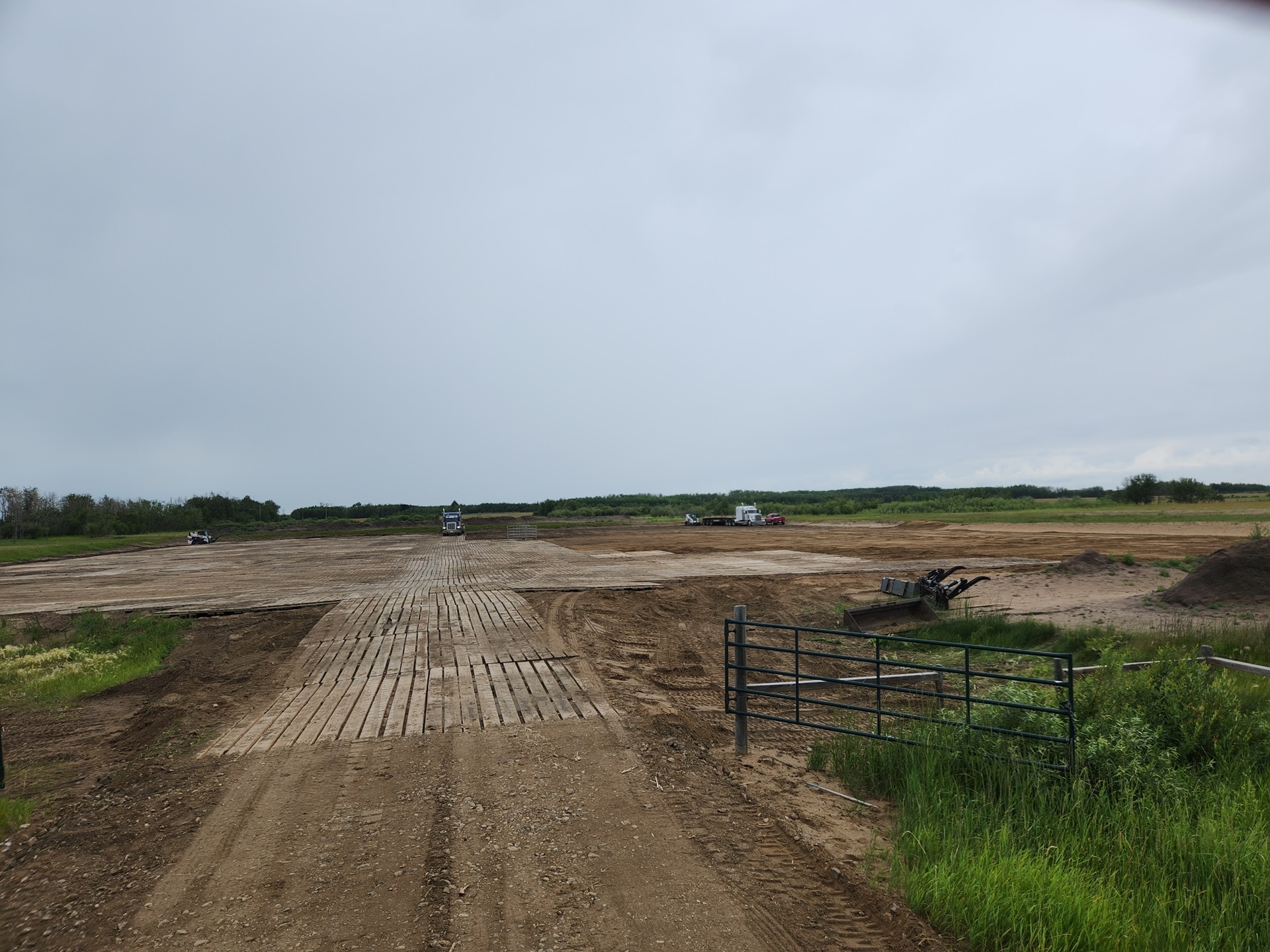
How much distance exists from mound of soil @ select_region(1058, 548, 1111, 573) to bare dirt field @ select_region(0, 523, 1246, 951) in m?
5.82

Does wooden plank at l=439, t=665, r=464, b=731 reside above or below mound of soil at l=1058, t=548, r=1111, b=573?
below

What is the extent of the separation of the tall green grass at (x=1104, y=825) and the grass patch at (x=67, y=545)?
5020 centimetres

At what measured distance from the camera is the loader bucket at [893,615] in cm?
1401

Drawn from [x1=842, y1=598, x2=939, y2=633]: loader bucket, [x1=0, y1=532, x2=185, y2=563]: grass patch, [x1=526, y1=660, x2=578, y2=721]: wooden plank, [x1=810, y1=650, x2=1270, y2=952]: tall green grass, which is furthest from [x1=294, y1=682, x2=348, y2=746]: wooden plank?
[x1=0, y1=532, x2=185, y2=563]: grass patch

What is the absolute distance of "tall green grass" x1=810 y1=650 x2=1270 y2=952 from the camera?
12.1 feet

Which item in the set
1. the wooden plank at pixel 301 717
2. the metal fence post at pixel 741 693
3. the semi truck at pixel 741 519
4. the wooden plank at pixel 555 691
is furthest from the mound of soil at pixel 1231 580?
the semi truck at pixel 741 519

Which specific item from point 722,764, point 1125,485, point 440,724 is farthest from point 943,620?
point 1125,485

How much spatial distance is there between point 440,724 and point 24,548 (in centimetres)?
5884

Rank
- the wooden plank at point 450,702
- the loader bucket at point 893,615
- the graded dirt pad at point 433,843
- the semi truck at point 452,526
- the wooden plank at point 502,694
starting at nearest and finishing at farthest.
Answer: the graded dirt pad at point 433,843 → the wooden plank at point 450,702 → the wooden plank at point 502,694 → the loader bucket at point 893,615 → the semi truck at point 452,526

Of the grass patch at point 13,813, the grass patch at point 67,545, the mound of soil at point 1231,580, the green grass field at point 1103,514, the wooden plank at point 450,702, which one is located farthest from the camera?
the green grass field at point 1103,514

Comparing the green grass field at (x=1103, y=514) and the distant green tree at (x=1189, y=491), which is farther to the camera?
the distant green tree at (x=1189, y=491)

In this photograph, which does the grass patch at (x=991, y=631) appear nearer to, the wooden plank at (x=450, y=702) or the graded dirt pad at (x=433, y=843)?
the graded dirt pad at (x=433, y=843)

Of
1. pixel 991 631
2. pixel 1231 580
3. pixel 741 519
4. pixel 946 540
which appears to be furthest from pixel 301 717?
pixel 741 519

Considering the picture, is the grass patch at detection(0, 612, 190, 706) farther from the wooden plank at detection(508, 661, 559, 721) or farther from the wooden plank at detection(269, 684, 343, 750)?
the wooden plank at detection(508, 661, 559, 721)
